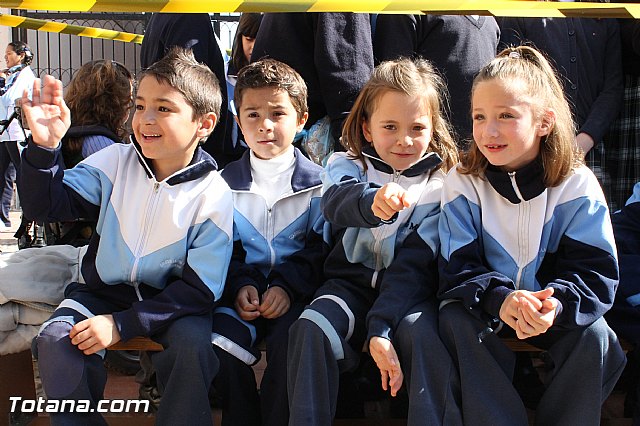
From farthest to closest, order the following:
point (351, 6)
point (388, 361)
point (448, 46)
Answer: point (448, 46)
point (351, 6)
point (388, 361)

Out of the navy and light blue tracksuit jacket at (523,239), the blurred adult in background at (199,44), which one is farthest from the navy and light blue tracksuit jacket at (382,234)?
the blurred adult in background at (199,44)

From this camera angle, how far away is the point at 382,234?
2744 millimetres

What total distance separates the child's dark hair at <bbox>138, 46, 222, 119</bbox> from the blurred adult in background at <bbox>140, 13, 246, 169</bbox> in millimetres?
768

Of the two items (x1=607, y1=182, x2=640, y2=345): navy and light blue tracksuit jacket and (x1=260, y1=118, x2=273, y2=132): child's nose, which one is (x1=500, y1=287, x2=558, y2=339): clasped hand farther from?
(x1=260, y1=118, x2=273, y2=132): child's nose

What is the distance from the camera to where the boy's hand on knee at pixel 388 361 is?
2.41 metres

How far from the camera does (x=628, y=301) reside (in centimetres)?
265

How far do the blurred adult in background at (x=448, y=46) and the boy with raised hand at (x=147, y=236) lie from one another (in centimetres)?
92

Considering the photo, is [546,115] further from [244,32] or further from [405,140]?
[244,32]

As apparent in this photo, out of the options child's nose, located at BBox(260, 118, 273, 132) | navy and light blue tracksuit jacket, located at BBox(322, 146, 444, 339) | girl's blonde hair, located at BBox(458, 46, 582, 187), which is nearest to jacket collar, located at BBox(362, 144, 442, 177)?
navy and light blue tracksuit jacket, located at BBox(322, 146, 444, 339)

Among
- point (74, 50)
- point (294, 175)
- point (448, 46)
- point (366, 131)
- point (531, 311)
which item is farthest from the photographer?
point (74, 50)

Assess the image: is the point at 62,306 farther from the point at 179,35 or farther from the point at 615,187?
the point at 615,187

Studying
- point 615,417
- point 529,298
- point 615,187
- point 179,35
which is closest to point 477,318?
point 529,298

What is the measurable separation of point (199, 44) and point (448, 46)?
1193 mm

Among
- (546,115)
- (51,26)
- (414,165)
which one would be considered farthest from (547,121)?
(51,26)
